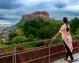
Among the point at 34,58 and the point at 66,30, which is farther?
the point at 66,30

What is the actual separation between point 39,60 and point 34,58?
0.33m

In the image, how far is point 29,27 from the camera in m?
39.6

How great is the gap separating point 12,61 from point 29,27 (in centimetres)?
3265

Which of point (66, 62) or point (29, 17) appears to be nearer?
point (66, 62)

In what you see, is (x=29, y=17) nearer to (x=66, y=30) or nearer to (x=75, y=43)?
(x=75, y=43)

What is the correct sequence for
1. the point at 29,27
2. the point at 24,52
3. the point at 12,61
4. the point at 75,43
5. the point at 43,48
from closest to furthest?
the point at 12,61 < the point at 24,52 < the point at 43,48 < the point at 75,43 < the point at 29,27

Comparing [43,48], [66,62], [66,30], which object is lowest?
[66,62]

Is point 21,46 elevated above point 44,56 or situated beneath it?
elevated above

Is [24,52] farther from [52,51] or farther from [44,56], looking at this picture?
[52,51]

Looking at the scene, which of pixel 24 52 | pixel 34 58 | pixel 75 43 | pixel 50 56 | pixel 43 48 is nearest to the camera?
pixel 24 52

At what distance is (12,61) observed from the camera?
700 centimetres

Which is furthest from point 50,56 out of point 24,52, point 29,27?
point 29,27

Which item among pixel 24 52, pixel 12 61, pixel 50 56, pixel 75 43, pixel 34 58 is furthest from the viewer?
pixel 75 43

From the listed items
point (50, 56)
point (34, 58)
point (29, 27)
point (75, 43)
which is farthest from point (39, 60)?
point (29, 27)
